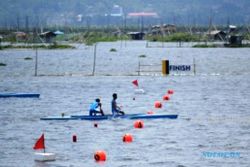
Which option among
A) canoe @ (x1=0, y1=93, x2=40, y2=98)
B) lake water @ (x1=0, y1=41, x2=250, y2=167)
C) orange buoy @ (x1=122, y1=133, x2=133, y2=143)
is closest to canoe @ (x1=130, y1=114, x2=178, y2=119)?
lake water @ (x1=0, y1=41, x2=250, y2=167)

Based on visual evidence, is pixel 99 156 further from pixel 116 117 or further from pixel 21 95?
pixel 21 95

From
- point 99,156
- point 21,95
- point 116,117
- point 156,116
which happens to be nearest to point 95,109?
point 116,117

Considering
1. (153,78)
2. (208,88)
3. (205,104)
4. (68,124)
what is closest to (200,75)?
(153,78)

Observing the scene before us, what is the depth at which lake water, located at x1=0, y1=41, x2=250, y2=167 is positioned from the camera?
4178cm

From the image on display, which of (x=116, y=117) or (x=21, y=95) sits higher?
(x=116, y=117)

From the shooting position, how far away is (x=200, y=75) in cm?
A: 9319

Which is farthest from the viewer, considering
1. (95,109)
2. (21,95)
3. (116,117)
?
(21,95)

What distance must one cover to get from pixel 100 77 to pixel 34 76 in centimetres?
761

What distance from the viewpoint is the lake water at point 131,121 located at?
4178 cm

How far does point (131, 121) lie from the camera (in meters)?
53.4

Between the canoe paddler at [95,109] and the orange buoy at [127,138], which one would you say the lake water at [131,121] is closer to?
the orange buoy at [127,138]

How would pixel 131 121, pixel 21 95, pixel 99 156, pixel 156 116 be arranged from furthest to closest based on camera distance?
pixel 21 95, pixel 156 116, pixel 131 121, pixel 99 156

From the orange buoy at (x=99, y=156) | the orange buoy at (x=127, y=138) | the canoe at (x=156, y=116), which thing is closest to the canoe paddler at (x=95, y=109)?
the canoe at (x=156, y=116)

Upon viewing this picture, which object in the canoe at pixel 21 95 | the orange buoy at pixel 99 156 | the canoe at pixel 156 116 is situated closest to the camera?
the orange buoy at pixel 99 156
